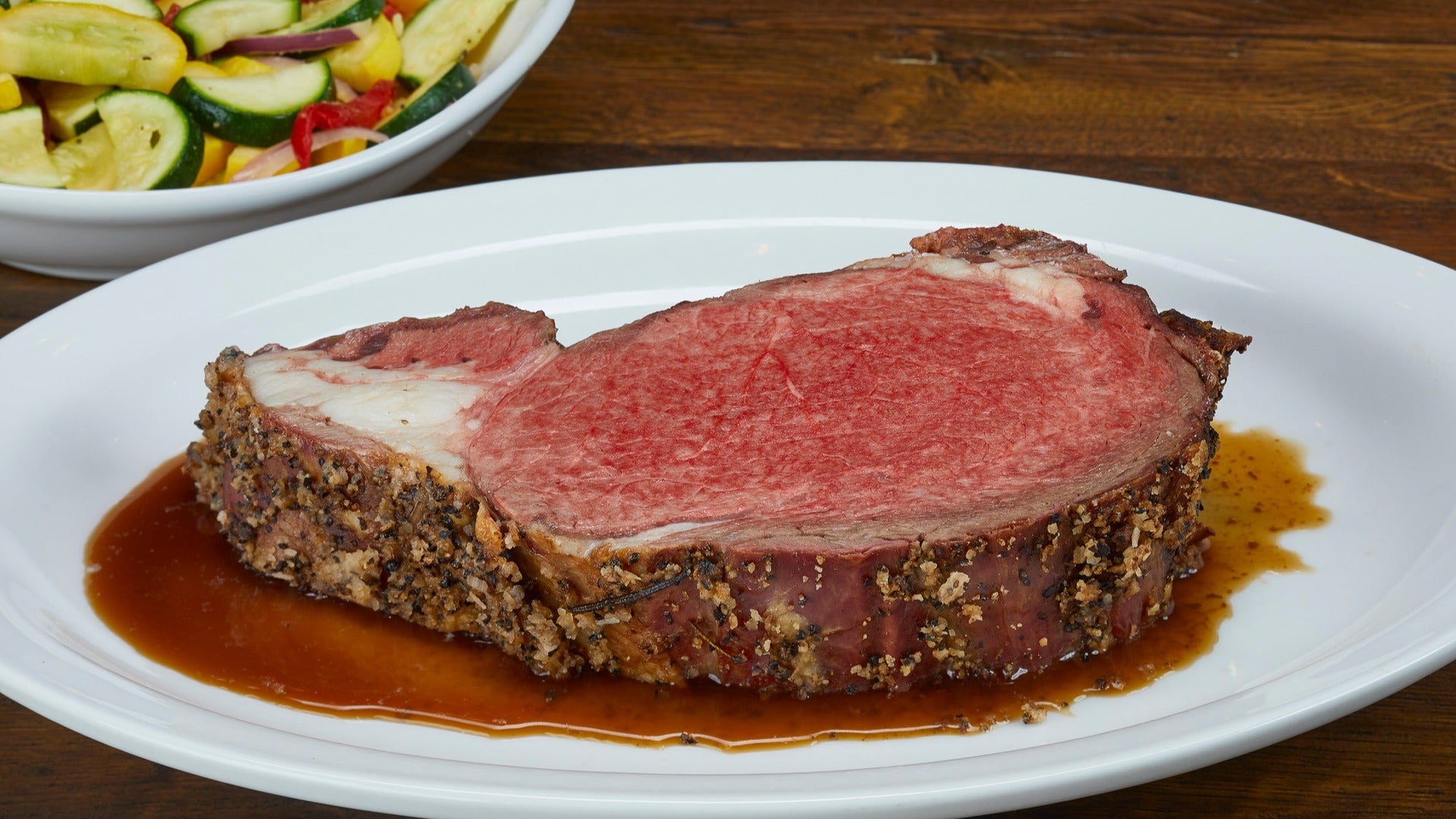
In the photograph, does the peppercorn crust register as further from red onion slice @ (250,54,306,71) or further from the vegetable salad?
red onion slice @ (250,54,306,71)

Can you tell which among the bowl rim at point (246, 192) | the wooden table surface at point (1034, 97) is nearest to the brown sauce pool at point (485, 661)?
the bowl rim at point (246, 192)

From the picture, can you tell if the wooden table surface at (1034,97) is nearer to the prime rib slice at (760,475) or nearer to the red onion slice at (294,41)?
the red onion slice at (294,41)

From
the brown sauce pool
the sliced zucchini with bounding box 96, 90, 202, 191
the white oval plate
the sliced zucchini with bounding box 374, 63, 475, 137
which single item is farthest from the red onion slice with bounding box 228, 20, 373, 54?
the brown sauce pool

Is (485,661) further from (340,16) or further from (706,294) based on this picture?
(340,16)

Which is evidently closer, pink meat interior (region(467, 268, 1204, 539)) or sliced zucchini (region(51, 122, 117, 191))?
pink meat interior (region(467, 268, 1204, 539))

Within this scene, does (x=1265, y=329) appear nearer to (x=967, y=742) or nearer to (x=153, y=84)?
(x=967, y=742)

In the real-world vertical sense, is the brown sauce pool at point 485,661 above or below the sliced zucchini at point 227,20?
below
